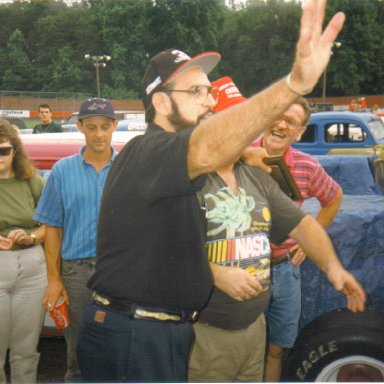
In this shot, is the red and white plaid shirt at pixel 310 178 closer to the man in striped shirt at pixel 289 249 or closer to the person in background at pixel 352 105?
the man in striped shirt at pixel 289 249

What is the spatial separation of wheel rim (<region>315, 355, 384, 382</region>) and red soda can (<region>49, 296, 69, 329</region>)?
1.11 m

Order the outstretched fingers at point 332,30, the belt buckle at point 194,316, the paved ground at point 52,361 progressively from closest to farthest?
1. the outstretched fingers at point 332,30
2. the belt buckle at point 194,316
3. the paved ground at point 52,361

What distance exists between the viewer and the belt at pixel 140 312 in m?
1.39

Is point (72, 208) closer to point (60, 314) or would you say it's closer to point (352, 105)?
point (60, 314)

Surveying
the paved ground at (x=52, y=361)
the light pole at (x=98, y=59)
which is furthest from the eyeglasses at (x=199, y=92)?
the paved ground at (x=52, y=361)

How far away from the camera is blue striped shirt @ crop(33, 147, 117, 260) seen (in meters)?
2.28

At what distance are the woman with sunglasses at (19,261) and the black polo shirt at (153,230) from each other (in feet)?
3.23

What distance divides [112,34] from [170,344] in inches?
86.0

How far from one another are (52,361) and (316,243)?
2085 mm

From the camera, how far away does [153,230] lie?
1.27 meters

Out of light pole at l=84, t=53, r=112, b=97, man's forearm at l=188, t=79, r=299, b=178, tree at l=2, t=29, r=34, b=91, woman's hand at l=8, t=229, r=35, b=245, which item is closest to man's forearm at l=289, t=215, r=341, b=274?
man's forearm at l=188, t=79, r=299, b=178

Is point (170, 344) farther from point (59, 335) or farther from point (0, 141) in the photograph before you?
point (59, 335)

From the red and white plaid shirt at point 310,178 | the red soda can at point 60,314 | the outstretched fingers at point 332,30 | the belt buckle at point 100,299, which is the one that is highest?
the outstretched fingers at point 332,30

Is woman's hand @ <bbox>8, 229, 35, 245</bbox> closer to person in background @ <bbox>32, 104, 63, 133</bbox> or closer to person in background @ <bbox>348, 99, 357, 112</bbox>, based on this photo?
person in background @ <bbox>32, 104, 63, 133</bbox>
